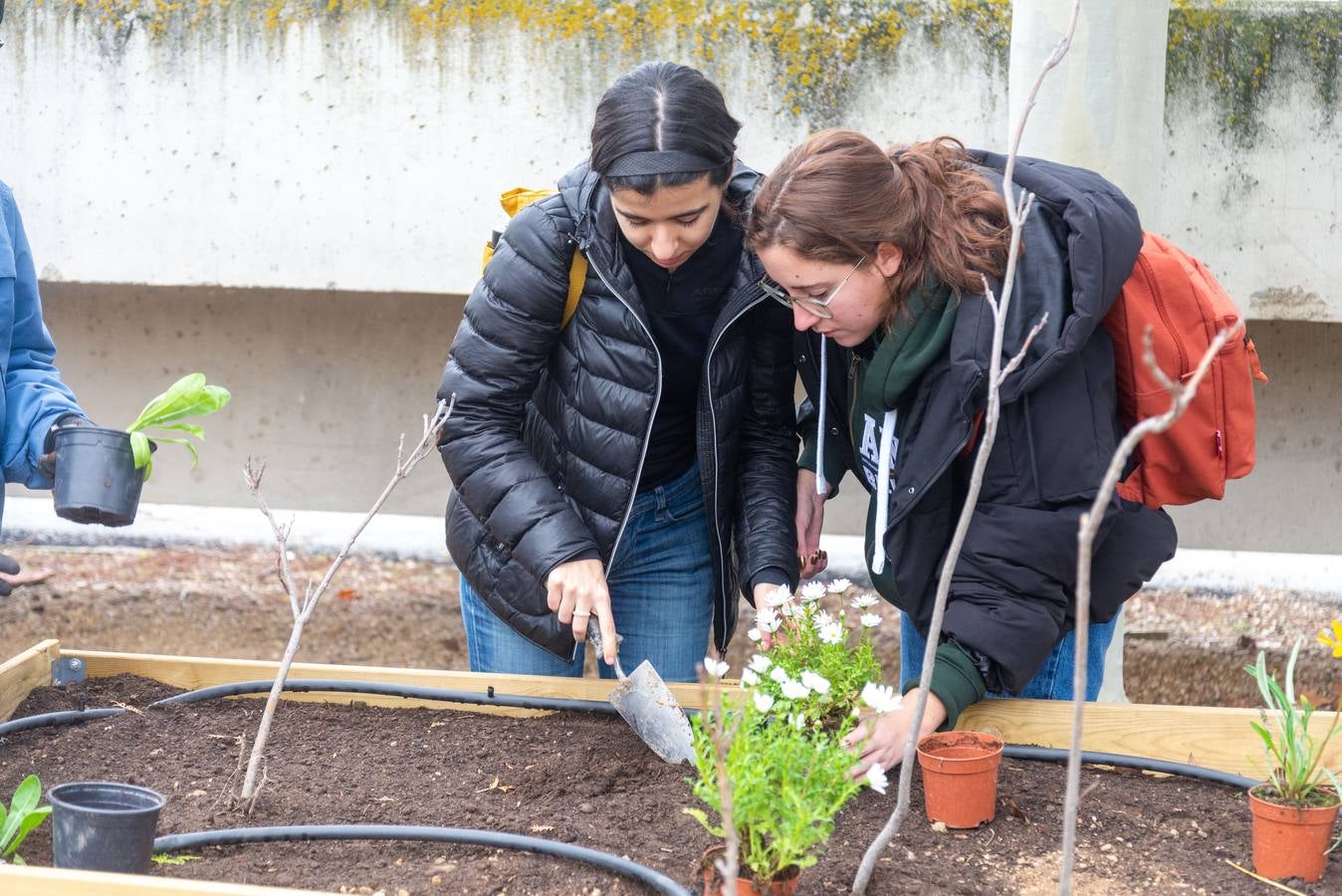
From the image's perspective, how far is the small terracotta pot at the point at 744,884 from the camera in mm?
1443

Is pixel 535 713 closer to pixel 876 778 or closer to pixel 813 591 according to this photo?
pixel 813 591

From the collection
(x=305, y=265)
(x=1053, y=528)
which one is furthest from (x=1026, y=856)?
(x=305, y=265)

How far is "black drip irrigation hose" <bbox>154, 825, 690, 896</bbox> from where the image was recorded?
163 cm

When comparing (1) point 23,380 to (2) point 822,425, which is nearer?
(2) point 822,425

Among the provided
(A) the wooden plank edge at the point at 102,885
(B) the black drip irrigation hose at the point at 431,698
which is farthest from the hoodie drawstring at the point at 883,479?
(A) the wooden plank edge at the point at 102,885

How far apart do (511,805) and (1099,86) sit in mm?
2149

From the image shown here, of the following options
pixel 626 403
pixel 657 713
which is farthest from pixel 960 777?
pixel 626 403

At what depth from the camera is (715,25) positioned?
11.8 feet

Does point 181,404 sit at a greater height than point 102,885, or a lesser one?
greater

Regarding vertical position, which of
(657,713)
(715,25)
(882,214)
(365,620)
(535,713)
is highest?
(715,25)

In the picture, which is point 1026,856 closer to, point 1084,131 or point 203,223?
point 1084,131

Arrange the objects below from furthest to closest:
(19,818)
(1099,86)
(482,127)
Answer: (482,127)
(1099,86)
(19,818)

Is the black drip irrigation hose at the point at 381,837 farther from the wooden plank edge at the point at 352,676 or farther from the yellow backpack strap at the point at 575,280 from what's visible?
the yellow backpack strap at the point at 575,280

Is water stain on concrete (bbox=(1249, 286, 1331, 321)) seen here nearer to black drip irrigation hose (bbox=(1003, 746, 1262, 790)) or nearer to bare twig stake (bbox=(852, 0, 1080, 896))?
black drip irrigation hose (bbox=(1003, 746, 1262, 790))
